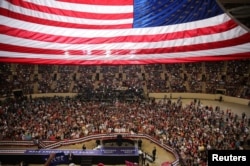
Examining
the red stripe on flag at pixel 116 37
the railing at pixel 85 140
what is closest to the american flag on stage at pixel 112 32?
the red stripe on flag at pixel 116 37

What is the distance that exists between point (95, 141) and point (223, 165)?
51.9ft

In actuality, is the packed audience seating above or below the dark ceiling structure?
below

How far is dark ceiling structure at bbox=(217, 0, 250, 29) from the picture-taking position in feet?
14.5

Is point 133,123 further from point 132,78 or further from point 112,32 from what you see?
point 112,32

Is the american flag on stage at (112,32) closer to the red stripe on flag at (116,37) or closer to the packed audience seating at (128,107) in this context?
the red stripe on flag at (116,37)

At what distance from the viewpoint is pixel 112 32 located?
6855mm

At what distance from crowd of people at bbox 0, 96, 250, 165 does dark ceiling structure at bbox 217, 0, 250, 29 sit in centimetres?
1142

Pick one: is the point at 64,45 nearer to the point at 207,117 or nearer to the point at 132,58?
the point at 132,58

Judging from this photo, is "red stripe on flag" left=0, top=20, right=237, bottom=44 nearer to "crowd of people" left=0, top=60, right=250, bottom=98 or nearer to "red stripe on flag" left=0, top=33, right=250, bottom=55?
"red stripe on flag" left=0, top=33, right=250, bottom=55

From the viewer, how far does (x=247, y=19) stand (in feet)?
16.3

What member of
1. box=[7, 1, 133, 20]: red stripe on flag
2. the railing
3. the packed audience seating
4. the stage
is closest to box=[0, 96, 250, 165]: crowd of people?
the packed audience seating

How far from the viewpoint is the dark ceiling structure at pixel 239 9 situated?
4.41 meters

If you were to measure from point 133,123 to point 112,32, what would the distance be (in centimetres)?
1546

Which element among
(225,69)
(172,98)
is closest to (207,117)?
(172,98)
